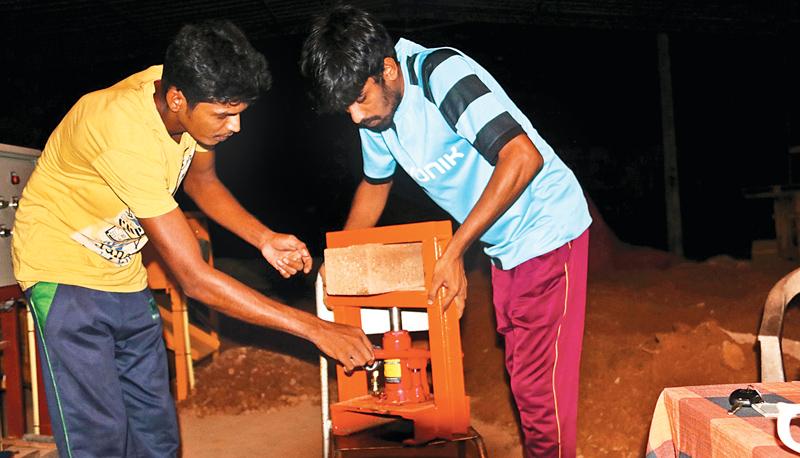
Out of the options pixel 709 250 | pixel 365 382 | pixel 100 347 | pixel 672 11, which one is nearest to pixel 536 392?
pixel 365 382

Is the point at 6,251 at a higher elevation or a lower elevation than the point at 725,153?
lower

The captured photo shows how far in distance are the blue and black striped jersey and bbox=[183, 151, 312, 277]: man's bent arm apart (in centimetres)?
57

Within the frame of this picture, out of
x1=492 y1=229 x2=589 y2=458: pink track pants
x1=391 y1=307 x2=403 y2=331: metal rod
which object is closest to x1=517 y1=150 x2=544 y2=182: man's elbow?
x1=492 y1=229 x2=589 y2=458: pink track pants

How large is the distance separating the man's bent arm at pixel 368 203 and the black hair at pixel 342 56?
653mm

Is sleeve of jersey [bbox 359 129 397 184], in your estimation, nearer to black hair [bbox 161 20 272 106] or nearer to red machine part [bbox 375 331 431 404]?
black hair [bbox 161 20 272 106]

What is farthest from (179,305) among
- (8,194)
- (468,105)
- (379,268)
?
(468,105)

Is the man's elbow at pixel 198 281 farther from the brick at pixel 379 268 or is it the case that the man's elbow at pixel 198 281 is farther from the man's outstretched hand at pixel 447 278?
the man's outstretched hand at pixel 447 278

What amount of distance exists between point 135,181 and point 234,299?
505 mm

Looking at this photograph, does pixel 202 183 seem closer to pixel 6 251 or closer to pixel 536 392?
pixel 6 251

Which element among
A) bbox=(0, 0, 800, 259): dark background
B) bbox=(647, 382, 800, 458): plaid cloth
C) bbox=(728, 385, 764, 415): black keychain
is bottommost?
bbox=(647, 382, 800, 458): plaid cloth

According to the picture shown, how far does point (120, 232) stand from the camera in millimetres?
2498

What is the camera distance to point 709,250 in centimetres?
1055

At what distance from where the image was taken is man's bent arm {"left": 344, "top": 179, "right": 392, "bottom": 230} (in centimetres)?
297

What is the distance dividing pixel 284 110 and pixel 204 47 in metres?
8.15
